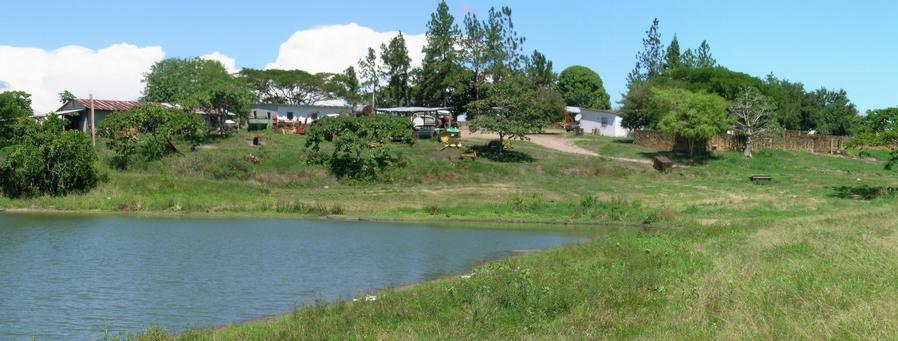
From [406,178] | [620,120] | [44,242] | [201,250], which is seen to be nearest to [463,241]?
[201,250]

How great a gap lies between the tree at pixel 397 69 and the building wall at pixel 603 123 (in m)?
27.7

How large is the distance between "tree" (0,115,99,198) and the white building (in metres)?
67.2

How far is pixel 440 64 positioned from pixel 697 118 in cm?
4221

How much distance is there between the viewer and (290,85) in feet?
419

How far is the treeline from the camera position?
295 ft

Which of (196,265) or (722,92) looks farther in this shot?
(722,92)

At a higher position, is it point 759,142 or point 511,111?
point 511,111

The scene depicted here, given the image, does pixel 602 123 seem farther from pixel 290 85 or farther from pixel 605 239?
pixel 605 239

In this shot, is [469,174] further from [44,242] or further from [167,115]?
[44,242]

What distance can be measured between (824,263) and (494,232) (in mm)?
22610

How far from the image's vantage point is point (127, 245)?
110 feet

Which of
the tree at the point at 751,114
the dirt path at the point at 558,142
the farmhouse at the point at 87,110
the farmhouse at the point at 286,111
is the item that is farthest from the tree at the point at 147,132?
the tree at the point at 751,114

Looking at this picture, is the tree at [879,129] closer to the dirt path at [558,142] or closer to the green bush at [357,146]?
the dirt path at [558,142]

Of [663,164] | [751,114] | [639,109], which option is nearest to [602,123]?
[639,109]
